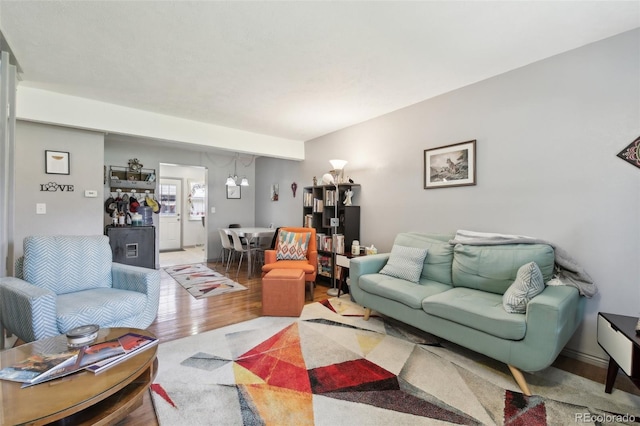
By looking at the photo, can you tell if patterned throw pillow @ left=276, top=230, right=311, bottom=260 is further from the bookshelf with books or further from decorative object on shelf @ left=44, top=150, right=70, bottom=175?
decorative object on shelf @ left=44, top=150, right=70, bottom=175

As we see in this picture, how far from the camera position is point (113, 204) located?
4.83 metres

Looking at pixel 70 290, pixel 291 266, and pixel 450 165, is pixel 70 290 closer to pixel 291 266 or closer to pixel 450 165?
pixel 291 266

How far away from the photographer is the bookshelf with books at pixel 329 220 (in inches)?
157

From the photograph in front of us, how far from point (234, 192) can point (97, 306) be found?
4793 millimetres

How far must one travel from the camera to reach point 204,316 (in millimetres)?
3014

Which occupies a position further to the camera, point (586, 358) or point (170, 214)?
point (170, 214)

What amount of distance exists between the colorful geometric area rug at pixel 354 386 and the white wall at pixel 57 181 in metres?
2.41

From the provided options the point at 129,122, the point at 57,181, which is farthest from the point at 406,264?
the point at 57,181

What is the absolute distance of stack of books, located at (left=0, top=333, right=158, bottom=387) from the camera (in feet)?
3.87

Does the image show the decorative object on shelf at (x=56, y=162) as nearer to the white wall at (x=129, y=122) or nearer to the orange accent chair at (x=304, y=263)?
the white wall at (x=129, y=122)

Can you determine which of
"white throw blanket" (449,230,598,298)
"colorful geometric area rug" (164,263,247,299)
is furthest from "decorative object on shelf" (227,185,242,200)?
"white throw blanket" (449,230,598,298)

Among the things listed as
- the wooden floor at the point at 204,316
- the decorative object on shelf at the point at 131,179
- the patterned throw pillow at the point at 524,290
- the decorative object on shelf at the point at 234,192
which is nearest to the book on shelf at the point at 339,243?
the wooden floor at the point at 204,316

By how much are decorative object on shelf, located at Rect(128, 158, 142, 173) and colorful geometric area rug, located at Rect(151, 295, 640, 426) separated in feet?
13.4

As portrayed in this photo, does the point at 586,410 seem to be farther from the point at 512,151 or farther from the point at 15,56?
the point at 15,56
